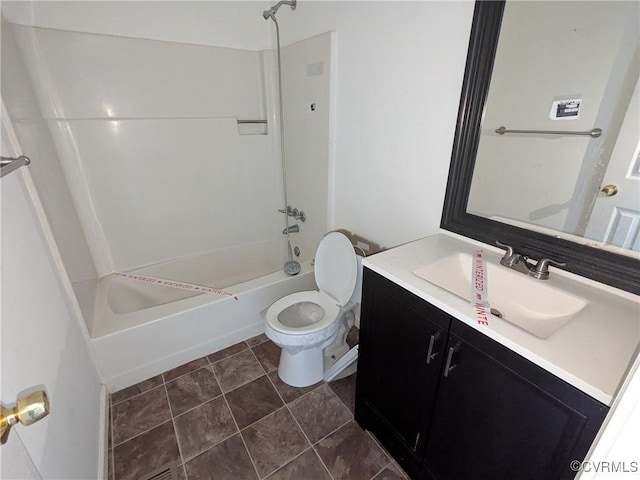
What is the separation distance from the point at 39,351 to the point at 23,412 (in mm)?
502

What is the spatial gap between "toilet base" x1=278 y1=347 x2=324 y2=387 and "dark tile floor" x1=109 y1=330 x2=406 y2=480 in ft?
0.13

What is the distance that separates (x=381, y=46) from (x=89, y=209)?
2.00 meters

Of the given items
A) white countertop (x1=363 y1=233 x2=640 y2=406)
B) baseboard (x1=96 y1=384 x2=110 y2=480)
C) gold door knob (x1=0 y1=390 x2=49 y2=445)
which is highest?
gold door knob (x1=0 y1=390 x2=49 y2=445)

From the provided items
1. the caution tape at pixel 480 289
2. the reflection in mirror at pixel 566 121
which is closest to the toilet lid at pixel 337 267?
the caution tape at pixel 480 289

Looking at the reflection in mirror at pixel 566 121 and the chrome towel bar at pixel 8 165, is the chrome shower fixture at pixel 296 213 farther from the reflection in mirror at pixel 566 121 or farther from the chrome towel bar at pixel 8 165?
the chrome towel bar at pixel 8 165

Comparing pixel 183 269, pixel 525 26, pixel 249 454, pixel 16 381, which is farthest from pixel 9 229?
pixel 525 26

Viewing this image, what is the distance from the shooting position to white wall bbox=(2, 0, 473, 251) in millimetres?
1277

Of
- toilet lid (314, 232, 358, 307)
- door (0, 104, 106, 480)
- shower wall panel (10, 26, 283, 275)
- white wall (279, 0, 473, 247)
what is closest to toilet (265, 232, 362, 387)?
toilet lid (314, 232, 358, 307)

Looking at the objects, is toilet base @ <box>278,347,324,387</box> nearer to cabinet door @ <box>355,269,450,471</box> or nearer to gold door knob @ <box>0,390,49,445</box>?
cabinet door @ <box>355,269,450,471</box>

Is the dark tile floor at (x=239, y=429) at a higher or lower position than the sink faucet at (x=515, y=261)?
lower

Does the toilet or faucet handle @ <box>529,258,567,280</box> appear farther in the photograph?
the toilet

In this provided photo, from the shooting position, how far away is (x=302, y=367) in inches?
66.1

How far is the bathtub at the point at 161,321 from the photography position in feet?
5.27

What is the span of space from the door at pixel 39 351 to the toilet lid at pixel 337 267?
1.20 metres
